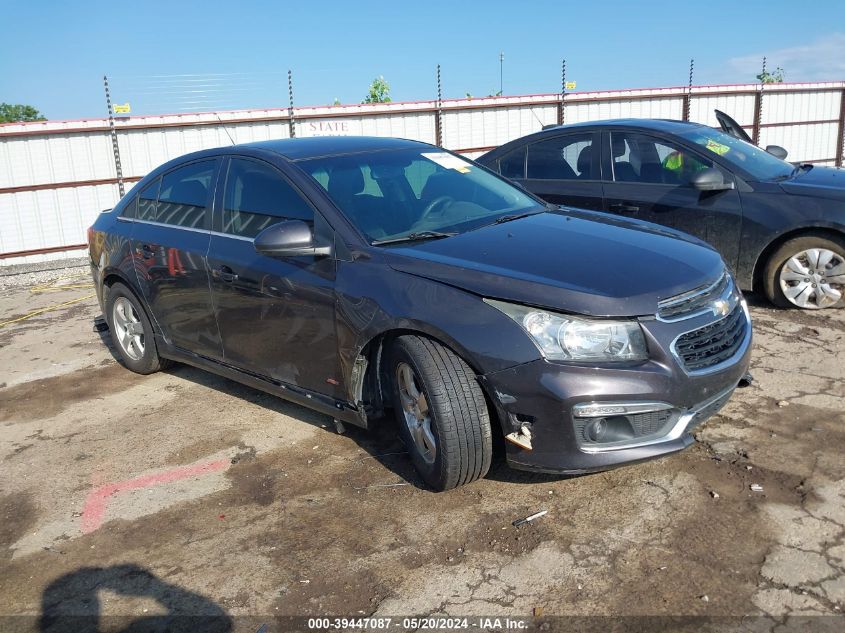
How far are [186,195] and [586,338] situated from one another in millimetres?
3038

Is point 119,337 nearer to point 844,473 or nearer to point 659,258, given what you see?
point 659,258

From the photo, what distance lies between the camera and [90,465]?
4254 millimetres

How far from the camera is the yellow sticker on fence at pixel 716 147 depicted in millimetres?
6371

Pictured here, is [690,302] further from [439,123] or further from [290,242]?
[439,123]

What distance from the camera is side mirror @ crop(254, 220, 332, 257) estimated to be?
3.71 m

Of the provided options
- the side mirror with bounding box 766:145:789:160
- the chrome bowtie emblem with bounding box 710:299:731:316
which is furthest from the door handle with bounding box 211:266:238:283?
the side mirror with bounding box 766:145:789:160

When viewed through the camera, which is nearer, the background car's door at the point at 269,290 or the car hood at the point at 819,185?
the background car's door at the point at 269,290

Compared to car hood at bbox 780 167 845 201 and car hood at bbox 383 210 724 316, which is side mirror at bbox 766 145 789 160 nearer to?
car hood at bbox 780 167 845 201

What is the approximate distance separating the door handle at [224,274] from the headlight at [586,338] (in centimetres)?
195

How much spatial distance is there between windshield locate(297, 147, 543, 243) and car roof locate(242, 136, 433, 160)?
0.27ft

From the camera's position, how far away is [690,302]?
329 centimetres

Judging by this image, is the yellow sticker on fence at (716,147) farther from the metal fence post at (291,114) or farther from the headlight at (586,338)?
the metal fence post at (291,114)

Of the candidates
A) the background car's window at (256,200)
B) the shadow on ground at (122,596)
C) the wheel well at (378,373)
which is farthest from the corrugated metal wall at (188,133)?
the shadow on ground at (122,596)

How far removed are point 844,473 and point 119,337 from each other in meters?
4.91
